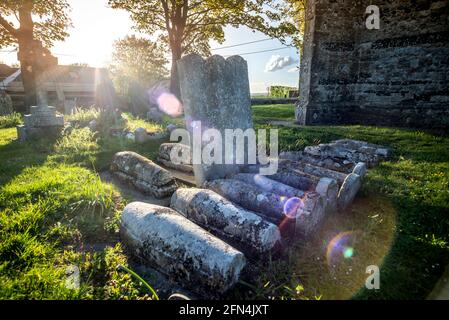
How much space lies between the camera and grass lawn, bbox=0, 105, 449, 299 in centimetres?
238

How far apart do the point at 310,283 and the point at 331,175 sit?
2.30 m

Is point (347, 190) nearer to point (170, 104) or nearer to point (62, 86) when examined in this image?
point (170, 104)

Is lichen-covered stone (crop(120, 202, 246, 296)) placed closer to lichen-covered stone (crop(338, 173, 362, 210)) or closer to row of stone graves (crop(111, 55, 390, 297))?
row of stone graves (crop(111, 55, 390, 297))

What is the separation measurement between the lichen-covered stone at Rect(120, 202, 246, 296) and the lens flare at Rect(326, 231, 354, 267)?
41.8 inches

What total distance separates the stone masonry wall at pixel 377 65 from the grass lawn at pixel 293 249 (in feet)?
17.9

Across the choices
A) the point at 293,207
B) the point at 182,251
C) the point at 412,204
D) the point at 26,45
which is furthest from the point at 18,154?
the point at 26,45

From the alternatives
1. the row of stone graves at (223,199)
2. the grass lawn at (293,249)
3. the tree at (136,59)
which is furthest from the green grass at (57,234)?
the tree at (136,59)

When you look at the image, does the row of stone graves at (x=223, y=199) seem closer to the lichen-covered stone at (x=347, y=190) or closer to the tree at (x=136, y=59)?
the lichen-covered stone at (x=347, y=190)

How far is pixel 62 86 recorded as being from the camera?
80.3ft

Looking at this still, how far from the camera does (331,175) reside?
434 centimetres

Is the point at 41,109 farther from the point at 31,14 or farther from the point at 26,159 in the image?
the point at 31,14

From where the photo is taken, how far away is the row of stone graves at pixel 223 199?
8.23ft

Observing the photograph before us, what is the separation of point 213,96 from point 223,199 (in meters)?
2.17
